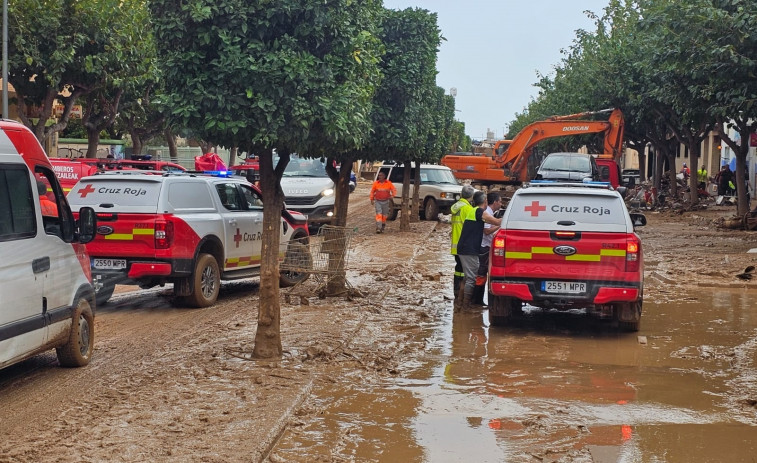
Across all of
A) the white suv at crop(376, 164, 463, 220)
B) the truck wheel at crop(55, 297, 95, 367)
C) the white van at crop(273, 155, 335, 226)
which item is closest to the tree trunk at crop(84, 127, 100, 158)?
the white suv at crop(376, 164, 463, 220)

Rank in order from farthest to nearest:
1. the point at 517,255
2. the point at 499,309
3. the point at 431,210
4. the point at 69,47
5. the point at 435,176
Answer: the point at 435,176, the point at 431,210, the point at 69,47, the point at 499,309, the point at 517,255

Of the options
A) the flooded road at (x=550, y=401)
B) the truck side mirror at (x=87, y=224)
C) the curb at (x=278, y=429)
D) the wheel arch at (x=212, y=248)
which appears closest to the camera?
the curb at (x=278, y=429)

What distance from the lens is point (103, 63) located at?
2662 centimetres

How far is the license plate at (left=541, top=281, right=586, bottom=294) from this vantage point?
11.3 m

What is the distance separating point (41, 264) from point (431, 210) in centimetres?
2462

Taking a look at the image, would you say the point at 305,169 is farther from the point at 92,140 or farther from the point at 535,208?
the point at 535,208

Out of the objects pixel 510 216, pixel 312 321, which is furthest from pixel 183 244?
pixel 510 216

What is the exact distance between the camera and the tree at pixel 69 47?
25.5 metres

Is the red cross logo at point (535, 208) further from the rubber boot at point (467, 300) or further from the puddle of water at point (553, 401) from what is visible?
the rubber boot at point (467, 300)

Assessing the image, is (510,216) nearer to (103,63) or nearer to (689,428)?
(689,428)

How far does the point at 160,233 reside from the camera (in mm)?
12586

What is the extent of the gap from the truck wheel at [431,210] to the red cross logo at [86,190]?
20164 millimetres

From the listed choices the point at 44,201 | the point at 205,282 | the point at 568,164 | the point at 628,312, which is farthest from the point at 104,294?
the point at 568,164

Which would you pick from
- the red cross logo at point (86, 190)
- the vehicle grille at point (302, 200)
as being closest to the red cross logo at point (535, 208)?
the red cross logo at point (86, 190)
